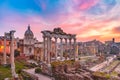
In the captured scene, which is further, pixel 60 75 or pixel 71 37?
pixel 71 37

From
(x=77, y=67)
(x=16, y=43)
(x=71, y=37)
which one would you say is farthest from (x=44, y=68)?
(x=16, y=43)

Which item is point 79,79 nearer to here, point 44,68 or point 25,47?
point 44,68

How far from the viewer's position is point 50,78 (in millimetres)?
33344

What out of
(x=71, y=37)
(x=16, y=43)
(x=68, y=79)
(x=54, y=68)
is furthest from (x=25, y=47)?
(x=68, y=79)

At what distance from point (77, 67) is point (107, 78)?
12.1 m

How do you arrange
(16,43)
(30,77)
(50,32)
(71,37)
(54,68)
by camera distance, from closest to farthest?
(30,77), (54,68), (50,32), (71,37), (16,43)

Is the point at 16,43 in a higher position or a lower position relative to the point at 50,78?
higher

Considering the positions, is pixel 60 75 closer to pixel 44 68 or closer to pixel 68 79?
pixel 68 79

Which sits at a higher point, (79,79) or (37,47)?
(37,47)

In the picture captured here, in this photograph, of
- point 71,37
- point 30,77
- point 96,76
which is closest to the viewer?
point 30,77

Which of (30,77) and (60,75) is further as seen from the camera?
(60,75)

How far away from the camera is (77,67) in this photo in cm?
4231

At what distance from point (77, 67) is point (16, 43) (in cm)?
4103

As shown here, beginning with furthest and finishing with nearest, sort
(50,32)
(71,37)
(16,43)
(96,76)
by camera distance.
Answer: (16,43), (71,37), (50,32), (96,76)
